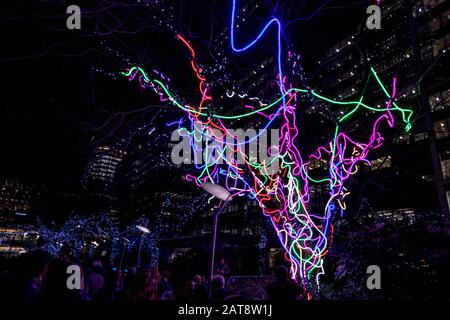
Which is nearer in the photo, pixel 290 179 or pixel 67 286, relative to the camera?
pixel 67 286

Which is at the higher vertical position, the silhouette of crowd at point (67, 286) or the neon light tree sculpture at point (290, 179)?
the neon light tree sculpture at point (290, 179)

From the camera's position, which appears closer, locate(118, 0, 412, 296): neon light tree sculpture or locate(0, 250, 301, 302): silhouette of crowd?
locate(0, 250, 301, 302): silhouette of crowd

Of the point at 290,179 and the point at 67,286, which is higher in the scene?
the point at 290,179

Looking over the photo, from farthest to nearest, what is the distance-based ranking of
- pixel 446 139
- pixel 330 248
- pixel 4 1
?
pixel 446 139 < pixel 330 248 < pixel 4 1

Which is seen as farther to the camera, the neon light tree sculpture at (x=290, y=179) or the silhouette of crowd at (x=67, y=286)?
the neon light tree sculpture at (x=290, y=179)

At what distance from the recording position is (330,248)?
5.35 meters

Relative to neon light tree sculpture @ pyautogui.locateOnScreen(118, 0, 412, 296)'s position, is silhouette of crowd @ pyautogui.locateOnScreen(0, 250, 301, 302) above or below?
below

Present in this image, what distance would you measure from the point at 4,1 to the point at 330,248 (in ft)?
21.6

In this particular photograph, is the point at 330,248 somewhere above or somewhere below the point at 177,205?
below

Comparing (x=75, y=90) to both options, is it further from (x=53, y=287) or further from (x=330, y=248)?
(x=330, y=248)

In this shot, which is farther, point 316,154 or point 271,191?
point 316,154
